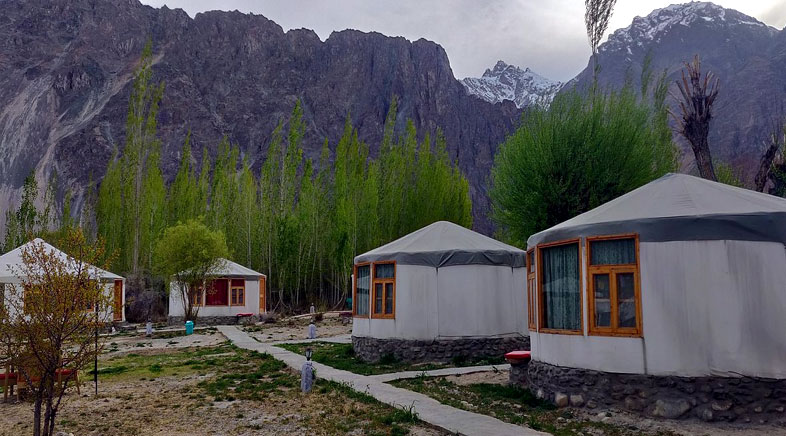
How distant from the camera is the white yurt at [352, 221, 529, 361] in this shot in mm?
12055

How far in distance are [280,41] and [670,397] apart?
259 feet

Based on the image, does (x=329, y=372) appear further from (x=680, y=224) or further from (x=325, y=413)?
(x=680, y=224)

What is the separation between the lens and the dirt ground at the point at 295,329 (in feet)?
62.5

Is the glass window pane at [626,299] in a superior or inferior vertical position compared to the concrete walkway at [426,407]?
superior

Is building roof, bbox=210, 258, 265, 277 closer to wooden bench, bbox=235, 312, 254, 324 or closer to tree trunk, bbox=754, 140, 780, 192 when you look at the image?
wooden bench, bbox=235, 312, 254, 324

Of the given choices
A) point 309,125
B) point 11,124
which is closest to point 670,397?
point 309,125

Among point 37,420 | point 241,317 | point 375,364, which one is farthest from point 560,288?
point 241,317

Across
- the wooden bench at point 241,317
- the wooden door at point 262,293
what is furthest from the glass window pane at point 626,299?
the wooden door at point 262,293

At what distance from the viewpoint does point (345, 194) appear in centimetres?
3288

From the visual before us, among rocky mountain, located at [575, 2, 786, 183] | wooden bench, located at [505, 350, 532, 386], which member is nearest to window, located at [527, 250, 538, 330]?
wooden bench, located at [505, 350, 532, 386]

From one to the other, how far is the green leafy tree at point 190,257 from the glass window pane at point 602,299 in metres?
18.6

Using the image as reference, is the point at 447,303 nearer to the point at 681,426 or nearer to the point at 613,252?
the point at 613,252

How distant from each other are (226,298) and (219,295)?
13.6 inches

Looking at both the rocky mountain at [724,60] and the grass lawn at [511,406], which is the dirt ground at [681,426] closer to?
the grass lawn at [511,406]
